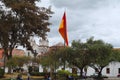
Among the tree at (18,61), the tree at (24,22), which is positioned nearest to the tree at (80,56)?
the tree at (24,22)

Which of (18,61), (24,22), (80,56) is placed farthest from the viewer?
(18,61)

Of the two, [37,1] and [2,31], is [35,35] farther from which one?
[2,31]

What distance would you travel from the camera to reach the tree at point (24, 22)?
59.4 meters

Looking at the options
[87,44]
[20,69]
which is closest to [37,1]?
[87,44]

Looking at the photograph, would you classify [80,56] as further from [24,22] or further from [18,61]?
[18,61]

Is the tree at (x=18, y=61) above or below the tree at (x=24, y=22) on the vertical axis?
below

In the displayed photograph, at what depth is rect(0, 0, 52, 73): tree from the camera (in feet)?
195

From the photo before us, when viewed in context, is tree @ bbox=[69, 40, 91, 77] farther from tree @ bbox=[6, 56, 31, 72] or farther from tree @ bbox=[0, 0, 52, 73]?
tree @ bbox=[6, 56, 31, 72]

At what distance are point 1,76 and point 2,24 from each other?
918cm

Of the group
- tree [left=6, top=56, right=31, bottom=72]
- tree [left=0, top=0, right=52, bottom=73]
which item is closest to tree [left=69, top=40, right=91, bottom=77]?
tree [left=0, top=0, right=52, bottom=73]

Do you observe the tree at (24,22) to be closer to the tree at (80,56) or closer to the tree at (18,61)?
the tree at (80,56)

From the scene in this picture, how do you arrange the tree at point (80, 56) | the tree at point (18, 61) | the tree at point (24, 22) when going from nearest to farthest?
the tree at point (24, 22) < the tree at point (80, 56) < the tree at point (18, 61)

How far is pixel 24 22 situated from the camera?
6175cm

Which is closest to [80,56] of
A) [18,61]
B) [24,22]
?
[24,22]
